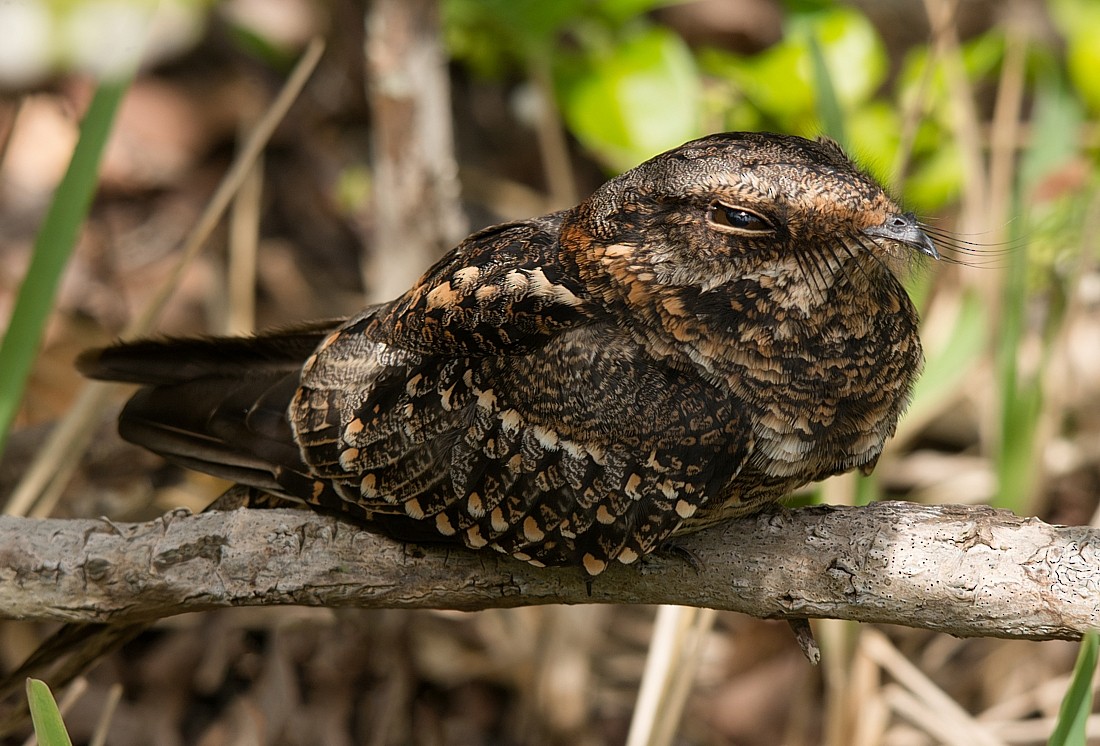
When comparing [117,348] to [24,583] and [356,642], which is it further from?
[356,642]

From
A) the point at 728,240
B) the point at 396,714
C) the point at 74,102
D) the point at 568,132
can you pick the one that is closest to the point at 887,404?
the point at 728,240

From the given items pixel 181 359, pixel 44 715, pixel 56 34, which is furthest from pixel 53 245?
pixel 56 34

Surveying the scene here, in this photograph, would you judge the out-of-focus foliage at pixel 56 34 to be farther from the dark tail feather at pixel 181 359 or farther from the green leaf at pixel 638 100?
the dark tail feather at pixel 181 359

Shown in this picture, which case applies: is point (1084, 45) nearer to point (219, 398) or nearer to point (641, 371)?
point (641, 371)

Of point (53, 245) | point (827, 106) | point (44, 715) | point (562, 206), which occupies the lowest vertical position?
point (44, 715)

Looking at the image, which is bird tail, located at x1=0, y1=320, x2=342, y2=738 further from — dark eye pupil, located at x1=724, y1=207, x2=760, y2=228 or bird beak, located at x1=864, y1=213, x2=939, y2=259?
bird beak, located at x1=864, y1=213, x2=939, y2=259
